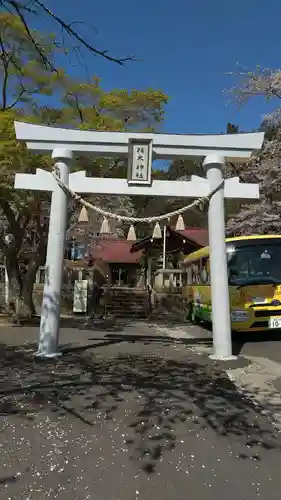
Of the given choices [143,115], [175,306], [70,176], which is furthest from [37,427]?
[175,306]

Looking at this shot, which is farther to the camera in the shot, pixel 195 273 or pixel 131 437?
pixel 195 273

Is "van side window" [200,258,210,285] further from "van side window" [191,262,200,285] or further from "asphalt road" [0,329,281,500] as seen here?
"asphalt road" [0,329,281,500]

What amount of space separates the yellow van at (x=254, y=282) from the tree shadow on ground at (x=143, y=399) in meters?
2.30

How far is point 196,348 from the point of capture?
922 centimetres

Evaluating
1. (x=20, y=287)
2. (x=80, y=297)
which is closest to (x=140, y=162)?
(x=20, y=287)

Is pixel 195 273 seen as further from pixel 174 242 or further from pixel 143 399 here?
pixel 143 399

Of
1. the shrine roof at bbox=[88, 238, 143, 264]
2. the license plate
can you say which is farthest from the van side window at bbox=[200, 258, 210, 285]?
the shrine roof at bbox=[88, 238, 143, 264]

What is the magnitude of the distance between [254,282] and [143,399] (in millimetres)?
5294

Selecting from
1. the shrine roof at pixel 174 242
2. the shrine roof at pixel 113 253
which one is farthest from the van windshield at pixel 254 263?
the shrine roof at pixel 113 253

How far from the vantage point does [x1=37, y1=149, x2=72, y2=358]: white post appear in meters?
7.95

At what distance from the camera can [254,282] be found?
32.0 feet

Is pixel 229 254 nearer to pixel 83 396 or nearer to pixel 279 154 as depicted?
pixel 83 396

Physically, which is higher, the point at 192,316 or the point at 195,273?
the point at 195,273

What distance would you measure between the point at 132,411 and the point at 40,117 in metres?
11.5
